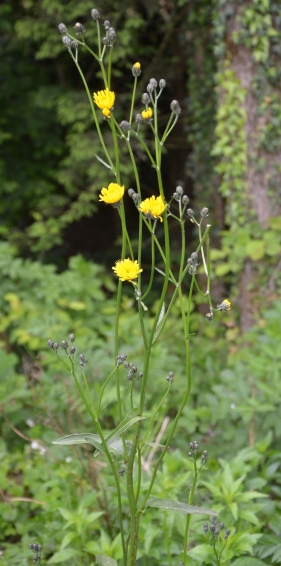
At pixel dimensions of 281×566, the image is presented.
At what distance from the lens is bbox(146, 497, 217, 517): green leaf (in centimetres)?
106

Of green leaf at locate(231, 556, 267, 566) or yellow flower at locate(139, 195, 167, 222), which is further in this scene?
green leaf at locate(231, 556, 267, 566)

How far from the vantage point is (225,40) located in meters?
4.00

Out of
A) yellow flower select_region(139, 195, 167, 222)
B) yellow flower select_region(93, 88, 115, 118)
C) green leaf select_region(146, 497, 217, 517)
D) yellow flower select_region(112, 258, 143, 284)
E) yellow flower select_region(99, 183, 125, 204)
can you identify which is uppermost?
yellow flower select_region(93, 88, 115, 118)

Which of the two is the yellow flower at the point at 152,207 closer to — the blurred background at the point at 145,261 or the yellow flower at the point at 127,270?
the yellow flower at the point at 127,270

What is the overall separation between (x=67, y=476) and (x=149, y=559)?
0.44 meters

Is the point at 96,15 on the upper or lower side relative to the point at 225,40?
lower

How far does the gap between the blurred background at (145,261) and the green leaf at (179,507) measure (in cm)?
44

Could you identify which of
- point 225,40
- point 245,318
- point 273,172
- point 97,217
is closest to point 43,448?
point 245,318

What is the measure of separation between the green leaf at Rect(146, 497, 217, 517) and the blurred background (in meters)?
0.44

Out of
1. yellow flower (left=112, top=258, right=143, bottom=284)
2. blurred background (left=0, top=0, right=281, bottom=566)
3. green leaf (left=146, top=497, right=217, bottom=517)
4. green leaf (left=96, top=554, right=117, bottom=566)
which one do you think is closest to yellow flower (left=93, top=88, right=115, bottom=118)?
yellow flower (left=112, top=258, right=143, bottom=284)

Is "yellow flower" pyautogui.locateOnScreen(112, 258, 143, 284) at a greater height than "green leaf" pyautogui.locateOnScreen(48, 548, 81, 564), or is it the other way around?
"yellow flower" pyautogui.locateOnScreen(112, 258, 143, 284)

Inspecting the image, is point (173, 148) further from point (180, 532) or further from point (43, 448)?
point (180, 532)

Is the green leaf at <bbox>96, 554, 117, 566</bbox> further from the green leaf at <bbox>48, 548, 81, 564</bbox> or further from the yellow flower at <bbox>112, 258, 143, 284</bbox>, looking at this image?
the yellow flower at <bbox>112, 258, 143, 284</bbox>

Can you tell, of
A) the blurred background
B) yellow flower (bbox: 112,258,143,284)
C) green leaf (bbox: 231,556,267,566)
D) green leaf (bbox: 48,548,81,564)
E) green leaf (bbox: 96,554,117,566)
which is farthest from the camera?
the blurred background
